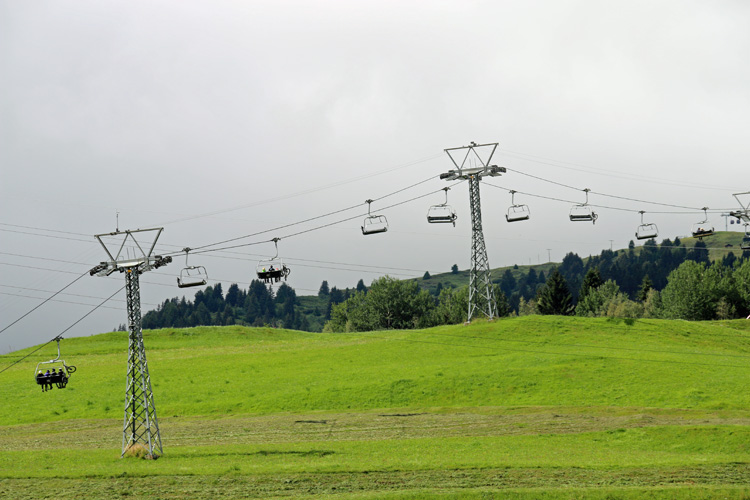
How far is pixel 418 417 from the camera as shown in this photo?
6059 centimetres

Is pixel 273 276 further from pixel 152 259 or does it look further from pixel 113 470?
pixel 113 470

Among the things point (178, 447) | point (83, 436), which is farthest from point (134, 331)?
point (83, 436)

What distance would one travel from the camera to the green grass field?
4178cm

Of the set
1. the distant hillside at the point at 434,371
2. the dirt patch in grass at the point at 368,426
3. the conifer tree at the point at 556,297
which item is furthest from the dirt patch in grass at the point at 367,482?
the conifer tree at the point at 556,297

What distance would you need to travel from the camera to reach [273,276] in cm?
5659

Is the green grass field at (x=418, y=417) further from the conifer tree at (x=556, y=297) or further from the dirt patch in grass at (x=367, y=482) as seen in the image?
the conifer tree at (x=556, y=297)

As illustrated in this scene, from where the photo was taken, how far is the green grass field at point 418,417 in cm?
4178

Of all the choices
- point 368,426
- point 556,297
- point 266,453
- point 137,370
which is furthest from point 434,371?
point 556,297

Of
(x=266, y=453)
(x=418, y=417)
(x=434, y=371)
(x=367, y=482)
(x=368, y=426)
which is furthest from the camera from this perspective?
(x=434, y=371)

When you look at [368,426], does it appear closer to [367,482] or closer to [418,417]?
[418,417]

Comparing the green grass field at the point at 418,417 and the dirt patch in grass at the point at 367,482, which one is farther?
the green grass field at the point at 418,417

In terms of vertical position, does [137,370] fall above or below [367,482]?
above

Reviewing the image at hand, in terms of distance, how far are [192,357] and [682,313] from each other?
104769 mm

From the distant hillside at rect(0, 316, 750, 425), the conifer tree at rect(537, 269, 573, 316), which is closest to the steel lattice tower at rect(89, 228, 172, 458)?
the distant hillside at rect(0, 316, 750, 425)
